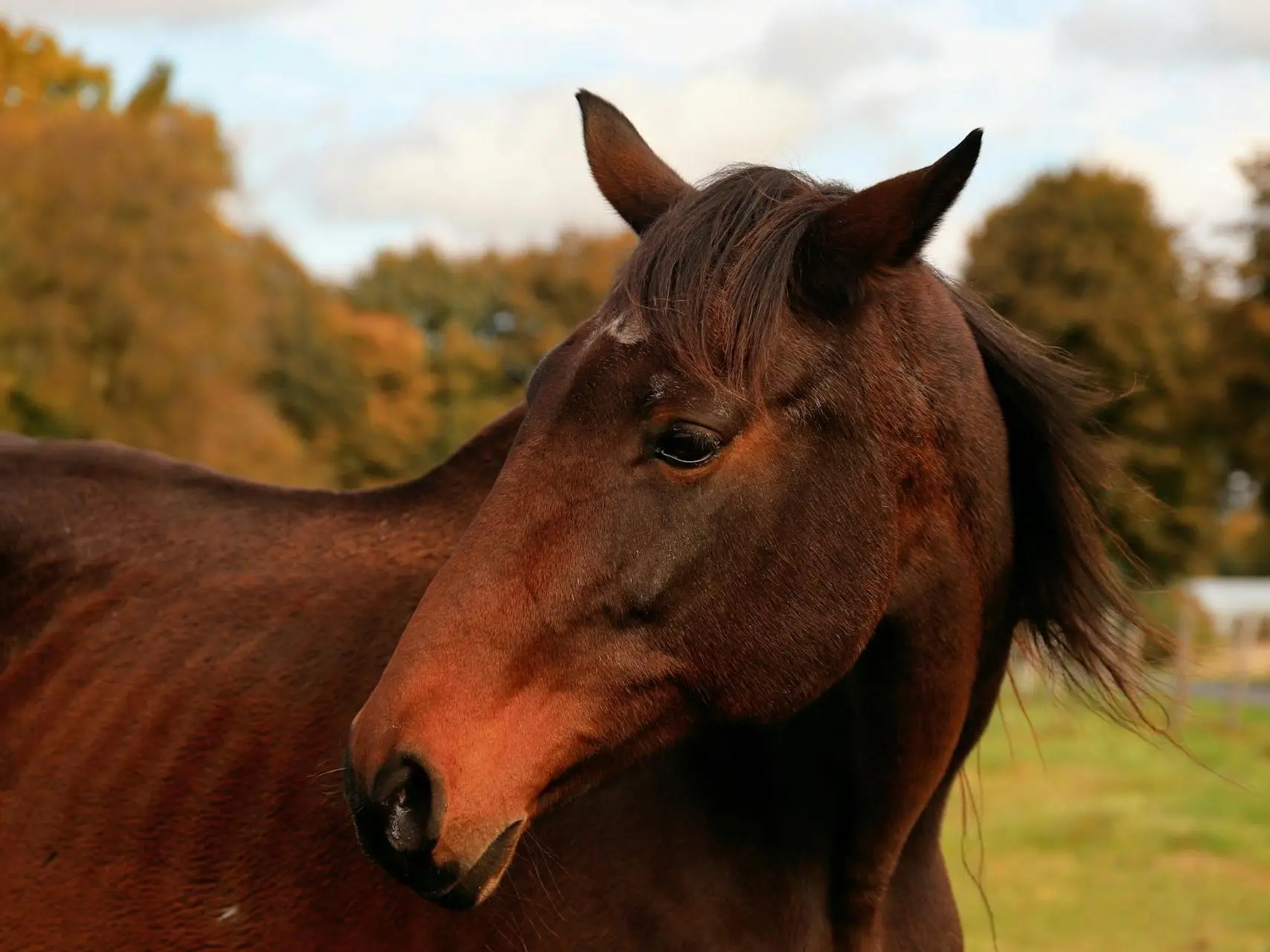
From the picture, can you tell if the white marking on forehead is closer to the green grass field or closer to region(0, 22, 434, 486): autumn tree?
the green grass field

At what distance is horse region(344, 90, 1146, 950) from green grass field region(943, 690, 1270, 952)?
0.77m

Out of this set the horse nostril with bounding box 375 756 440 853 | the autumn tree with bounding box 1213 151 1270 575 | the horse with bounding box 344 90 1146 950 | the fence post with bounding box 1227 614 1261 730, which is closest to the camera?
the horse nostril with bounding box 375 756 440 853

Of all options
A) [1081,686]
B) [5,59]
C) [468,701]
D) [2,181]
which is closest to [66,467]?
[468,701]

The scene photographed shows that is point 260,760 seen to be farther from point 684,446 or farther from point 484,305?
point 484,305

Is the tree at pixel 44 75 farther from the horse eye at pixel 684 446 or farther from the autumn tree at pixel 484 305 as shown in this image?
the horse eye at pixel 684 446

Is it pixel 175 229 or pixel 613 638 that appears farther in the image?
pixel 175 229

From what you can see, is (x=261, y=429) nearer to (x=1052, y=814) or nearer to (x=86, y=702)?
(x=1052, y=814)

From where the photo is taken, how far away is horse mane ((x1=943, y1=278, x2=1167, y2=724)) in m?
2.95

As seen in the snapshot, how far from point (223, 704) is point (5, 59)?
1528 inches

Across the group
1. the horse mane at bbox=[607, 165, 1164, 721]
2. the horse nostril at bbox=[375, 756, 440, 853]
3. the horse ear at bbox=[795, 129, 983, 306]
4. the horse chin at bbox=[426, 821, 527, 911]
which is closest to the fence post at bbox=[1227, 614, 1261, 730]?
the horse mane at bbox=[607, 165, 1164, 721]

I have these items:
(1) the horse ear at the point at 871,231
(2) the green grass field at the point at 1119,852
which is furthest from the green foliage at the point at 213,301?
(1) the horse ear at the point at 871,231

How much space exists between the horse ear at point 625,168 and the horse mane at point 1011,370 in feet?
0.80

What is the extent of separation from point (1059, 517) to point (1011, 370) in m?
0.35

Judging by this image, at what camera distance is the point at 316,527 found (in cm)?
355
